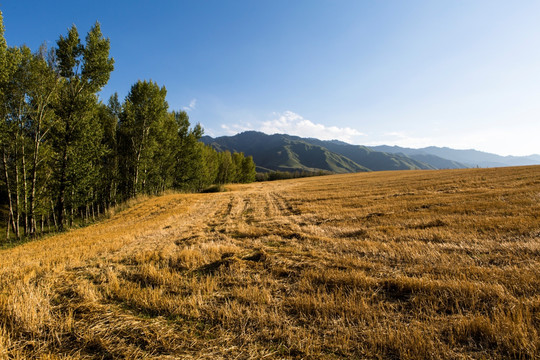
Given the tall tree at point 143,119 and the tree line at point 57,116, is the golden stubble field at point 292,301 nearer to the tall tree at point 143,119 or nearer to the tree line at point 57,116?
the tree line at point 57,116

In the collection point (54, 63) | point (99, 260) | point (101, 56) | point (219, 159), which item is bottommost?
point (99, 260)

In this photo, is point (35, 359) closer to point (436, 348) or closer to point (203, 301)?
point (203, 301)

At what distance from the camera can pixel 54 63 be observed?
16.2 m

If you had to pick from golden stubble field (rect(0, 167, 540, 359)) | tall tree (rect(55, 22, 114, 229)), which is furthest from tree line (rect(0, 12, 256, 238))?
golden stubble field (rect(0, 167, 540, 359))

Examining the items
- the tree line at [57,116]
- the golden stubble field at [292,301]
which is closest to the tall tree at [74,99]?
the tree line at [57,116]

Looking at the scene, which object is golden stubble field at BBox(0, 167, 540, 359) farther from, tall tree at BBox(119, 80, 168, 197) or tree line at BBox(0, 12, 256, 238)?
tall tree at BBox(119, 80, 168, 197)

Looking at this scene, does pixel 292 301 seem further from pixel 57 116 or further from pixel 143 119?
pixel 143 119

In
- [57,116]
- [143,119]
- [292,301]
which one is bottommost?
[292,301]

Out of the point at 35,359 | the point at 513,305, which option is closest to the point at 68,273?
the point at 35,359

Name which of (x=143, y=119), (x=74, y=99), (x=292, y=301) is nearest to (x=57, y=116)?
(x=74, y=99)

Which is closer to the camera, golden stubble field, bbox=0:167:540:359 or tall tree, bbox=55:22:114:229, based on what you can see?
golden stubble field, bbox=0:167:540:359

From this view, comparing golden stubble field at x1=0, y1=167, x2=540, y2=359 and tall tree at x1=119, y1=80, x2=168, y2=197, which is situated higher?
tall tree at x1=119, y1=80, x2=168, y2=197

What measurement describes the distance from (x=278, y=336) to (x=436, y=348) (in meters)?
1.99

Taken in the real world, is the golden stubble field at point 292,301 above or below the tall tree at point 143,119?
below
